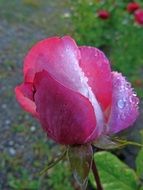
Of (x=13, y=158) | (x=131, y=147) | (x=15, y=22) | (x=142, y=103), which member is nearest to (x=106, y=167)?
(x=142, y=103)

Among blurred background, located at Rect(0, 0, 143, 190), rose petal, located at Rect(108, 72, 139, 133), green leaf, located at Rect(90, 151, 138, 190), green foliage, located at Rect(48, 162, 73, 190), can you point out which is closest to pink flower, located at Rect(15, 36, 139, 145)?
rose petal, located at Rect(108, 72, 139, 133)

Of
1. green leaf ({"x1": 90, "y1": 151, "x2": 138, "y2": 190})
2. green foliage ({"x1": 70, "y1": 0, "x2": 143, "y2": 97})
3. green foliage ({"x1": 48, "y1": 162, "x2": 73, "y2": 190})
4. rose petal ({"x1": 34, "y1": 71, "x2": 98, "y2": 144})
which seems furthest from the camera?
green foliage ({"x1": 70, "y1": 0, "x2": 143, "y2": 97})

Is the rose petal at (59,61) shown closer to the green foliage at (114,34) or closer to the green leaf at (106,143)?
the green leaf at (106,143)

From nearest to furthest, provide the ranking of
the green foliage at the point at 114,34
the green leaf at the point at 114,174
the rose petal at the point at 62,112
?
the rose petal at the point at 62,112 → the green leaf at the point at 114,174 → the green foliage at the point at 114,34

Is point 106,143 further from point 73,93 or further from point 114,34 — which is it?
point 114,34

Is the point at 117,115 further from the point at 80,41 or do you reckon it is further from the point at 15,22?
the point at 15,22

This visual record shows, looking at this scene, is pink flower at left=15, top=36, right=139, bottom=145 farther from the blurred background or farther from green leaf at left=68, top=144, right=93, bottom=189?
the blurred background

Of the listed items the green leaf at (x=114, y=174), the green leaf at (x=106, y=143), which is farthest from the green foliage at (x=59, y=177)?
the green leaf at (x=106, y=143)

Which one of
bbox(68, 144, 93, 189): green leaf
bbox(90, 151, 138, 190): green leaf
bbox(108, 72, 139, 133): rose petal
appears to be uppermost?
bbox(108, 72, 139, 133): rose petal
